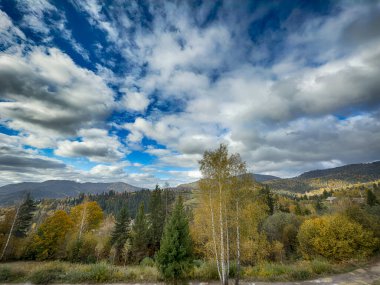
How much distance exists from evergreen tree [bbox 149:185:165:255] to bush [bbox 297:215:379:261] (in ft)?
82.2

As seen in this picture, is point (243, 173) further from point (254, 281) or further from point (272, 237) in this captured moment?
point (272, 237)

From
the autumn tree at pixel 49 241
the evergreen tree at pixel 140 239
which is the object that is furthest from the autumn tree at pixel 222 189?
the autumn tree at pixel 49 241

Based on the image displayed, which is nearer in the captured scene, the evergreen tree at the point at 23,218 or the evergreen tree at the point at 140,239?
the evergreen tree at the point at 23,218

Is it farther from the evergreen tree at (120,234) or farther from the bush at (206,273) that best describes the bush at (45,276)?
the evergreen tree at (120,234)

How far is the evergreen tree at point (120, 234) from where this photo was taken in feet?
119

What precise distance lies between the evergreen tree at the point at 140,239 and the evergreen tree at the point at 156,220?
1.35 meters

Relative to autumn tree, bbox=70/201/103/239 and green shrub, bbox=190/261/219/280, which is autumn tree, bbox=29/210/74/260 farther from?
green shrub, bbox=190/261/219/280

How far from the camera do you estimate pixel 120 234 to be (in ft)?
127

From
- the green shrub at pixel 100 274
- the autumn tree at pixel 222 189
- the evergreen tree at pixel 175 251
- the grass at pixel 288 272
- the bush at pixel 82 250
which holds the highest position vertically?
the autumn tree at pixel 222 189

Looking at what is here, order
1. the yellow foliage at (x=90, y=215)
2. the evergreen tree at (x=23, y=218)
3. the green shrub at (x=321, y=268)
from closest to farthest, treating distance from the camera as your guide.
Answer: the green shrub at (x=321, y=268)
the evergreen tree at (x=23, y=218)
the yellow foliage at (x=90, y=215)

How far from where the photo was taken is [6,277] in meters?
14.2

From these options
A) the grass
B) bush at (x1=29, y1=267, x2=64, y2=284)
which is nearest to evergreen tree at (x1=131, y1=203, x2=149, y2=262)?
bush at (x1=29, y1=267, x2=64, y2=284)

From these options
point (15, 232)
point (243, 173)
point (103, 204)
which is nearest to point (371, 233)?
point (243, 173)

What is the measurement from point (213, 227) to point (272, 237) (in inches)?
1089
